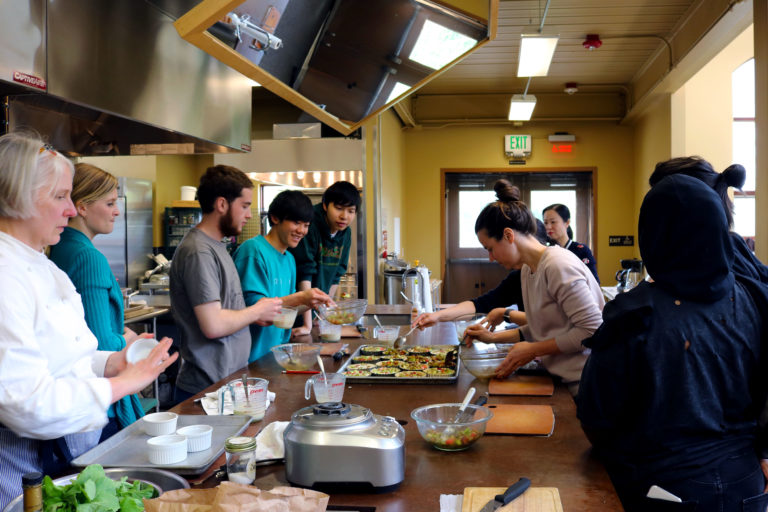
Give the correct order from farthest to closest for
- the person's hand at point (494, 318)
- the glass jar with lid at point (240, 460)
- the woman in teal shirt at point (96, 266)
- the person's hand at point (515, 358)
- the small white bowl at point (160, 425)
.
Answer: the person's hand at point (494, 318) < the person's hand at point (515, 358) < the woman in teal shirt at point (96, 266) < the small white bowl at point (160, 425) < the glass jar with lid at point (240, 460)

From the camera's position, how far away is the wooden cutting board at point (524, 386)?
218cm

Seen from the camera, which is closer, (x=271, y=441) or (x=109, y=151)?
(x=271, y=441)

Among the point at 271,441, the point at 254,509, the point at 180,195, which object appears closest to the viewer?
the point at 254,509

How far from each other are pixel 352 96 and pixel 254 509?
6.82 ft

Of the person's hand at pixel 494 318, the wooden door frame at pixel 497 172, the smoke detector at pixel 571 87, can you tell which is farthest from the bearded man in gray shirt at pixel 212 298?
the wooden door frame at pixel 497 172

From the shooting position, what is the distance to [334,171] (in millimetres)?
6383

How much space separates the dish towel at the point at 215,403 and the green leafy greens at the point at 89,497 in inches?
29.8

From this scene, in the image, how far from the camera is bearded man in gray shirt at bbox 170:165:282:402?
2.45 meters

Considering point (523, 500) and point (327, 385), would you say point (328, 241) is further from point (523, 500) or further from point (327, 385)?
point (523, 500)

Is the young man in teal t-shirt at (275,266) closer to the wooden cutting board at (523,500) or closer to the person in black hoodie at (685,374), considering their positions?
the person in black hoodie at (685,374)

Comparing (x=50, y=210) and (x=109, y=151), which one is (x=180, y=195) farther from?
(x=50, y=210)

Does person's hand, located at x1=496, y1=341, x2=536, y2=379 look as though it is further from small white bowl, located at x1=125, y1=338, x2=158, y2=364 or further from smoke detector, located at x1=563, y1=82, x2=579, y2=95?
smoke detector, located at x1=563, y1=82, x2=579, y2=95

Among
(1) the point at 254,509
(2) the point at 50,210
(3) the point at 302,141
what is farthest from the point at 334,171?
(1) the point at 254,509

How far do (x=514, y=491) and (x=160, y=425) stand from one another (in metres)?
0.89
